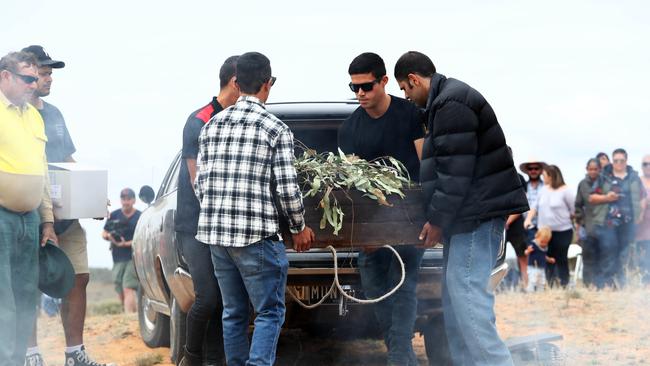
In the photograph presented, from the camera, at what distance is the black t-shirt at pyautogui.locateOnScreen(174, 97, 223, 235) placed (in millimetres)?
6402

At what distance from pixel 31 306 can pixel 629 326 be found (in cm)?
620

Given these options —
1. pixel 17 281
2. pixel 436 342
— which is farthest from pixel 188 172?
pixel 436 342

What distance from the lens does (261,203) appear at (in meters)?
5.64

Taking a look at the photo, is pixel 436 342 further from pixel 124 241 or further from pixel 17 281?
pixel 124 241

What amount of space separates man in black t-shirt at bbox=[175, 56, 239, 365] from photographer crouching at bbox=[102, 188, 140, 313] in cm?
889

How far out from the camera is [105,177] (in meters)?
7.48

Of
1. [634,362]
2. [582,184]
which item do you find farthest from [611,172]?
[634,362]

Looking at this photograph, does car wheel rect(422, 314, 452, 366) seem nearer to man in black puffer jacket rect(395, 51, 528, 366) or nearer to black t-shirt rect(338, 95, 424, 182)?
black t-shirt rect(338, 95, 424, 182)

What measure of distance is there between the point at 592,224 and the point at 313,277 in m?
8.44

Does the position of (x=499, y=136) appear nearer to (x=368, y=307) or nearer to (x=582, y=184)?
(x=368, y=307)

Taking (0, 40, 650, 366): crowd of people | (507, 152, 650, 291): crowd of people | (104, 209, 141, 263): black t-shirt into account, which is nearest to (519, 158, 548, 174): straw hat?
(507, 152, 650, 291): crowd of people

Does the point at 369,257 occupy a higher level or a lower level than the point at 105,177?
lower

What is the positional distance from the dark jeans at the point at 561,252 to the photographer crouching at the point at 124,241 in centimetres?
602

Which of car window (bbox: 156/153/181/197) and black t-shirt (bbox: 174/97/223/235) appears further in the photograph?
car window (bbox: 156/153/181/197)
